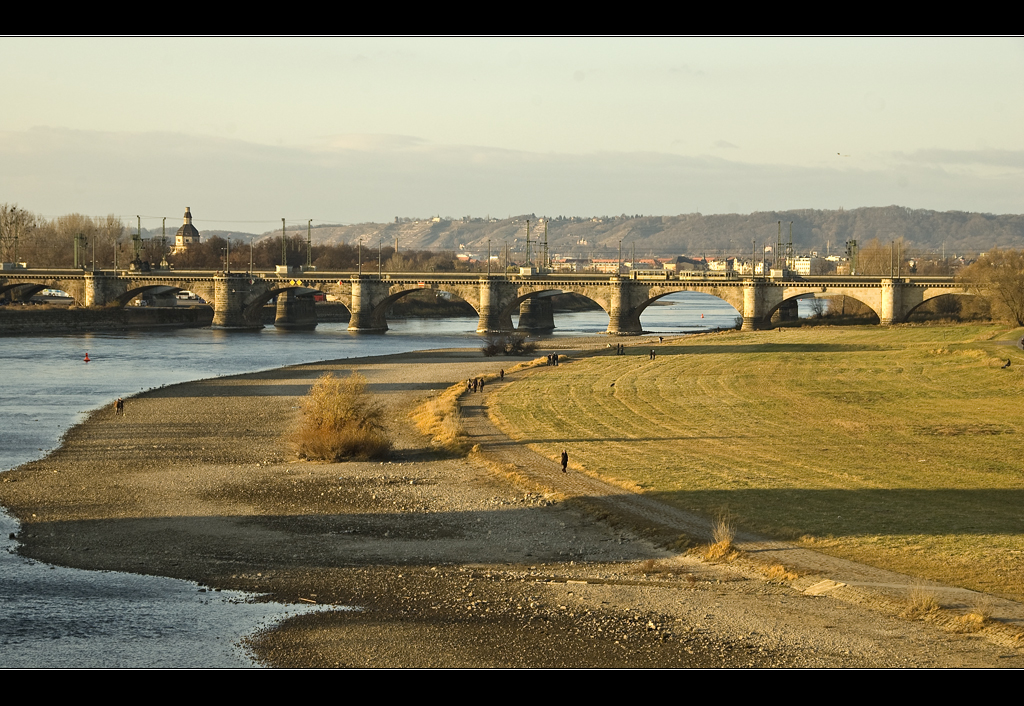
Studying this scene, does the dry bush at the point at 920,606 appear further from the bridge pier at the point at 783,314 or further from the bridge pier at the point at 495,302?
the bridge pier at the point at 783,314

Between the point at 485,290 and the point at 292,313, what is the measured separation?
2796 cm

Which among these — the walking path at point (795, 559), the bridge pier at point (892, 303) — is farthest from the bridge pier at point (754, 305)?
the walking path at point (795, 559)

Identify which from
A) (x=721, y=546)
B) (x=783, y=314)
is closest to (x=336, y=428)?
(x=721, y=546)

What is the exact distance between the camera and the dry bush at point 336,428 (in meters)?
36.7

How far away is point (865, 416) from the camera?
1859 inches

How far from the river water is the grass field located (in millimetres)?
12987

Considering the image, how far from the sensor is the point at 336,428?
37281 mm

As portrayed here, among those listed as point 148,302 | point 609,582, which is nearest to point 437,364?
point 609,582

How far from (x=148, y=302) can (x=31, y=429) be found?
120 m

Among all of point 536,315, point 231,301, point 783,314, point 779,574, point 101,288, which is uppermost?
point 101,288

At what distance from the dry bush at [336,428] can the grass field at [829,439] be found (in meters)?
6.13

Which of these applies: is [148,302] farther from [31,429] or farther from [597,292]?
[31,429]

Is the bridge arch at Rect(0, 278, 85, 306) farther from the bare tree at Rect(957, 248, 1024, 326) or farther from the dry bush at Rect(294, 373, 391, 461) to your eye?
the dry bush at Rect(294, 373, 391, 461)

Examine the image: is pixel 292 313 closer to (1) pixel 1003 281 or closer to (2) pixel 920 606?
(1) pixel 1003 281
